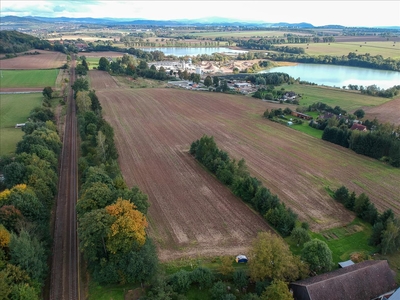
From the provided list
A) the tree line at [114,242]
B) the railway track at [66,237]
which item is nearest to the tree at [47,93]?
the railway track at [66,237]

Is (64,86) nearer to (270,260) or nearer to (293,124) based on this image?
(293,124)

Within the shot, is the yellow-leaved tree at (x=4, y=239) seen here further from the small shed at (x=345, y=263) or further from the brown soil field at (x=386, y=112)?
the brown soil field at (x=386, y=112)

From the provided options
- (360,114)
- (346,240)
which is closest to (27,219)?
(346,240)

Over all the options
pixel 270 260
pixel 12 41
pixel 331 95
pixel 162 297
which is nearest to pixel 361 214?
pixel 270 260

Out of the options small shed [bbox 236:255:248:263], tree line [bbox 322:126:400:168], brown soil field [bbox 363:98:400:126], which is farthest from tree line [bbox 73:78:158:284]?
brown soil field [bbox 363:98:400:126]

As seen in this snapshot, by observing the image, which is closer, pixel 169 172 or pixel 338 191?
pixel 338 191

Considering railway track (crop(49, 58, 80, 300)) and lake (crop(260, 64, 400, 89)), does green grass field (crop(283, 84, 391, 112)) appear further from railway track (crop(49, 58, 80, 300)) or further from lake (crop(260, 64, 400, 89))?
railway track (crop(49, 58, 80, 300))

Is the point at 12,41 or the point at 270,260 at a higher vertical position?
the point at 12,41
